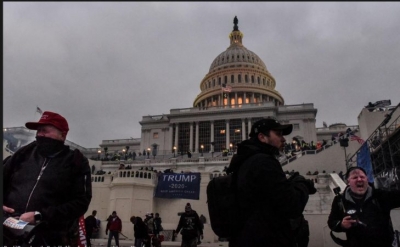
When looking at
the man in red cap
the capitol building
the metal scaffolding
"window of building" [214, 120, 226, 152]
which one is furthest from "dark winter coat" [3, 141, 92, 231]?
"window of building" [214, 120, 226, 152]

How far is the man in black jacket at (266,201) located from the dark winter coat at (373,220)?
1401 mm

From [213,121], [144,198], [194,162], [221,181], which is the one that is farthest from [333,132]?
[221,181]

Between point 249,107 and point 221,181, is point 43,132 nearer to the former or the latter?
point 221,181

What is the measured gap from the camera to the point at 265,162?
3.04 meters

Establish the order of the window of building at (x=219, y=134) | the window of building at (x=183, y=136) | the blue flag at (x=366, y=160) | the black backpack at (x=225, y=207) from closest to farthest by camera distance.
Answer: the black backpack at (x=225, y=207) < the blue flag at (x=366, y=160) < the window of building at (x=219, y=134) < the window of building at (x=183, y=136)

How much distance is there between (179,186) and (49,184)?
69.2ft

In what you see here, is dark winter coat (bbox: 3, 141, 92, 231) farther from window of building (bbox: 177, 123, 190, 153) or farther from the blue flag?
window of building (bbox: 177, 123, 190, 153)

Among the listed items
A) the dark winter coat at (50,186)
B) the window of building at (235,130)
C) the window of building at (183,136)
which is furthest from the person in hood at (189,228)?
the window of building at (183,136)

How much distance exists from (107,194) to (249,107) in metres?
41.5

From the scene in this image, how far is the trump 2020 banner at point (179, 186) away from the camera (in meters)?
23.6

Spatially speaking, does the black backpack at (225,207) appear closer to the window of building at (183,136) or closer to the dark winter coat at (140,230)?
the dark winter coat at (140,230)

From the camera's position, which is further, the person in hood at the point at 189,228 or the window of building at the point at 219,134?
the window of building at the point at 219,134

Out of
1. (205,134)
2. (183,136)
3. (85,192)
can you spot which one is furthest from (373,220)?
(183,136)

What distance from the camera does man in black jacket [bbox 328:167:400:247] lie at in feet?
13.2
